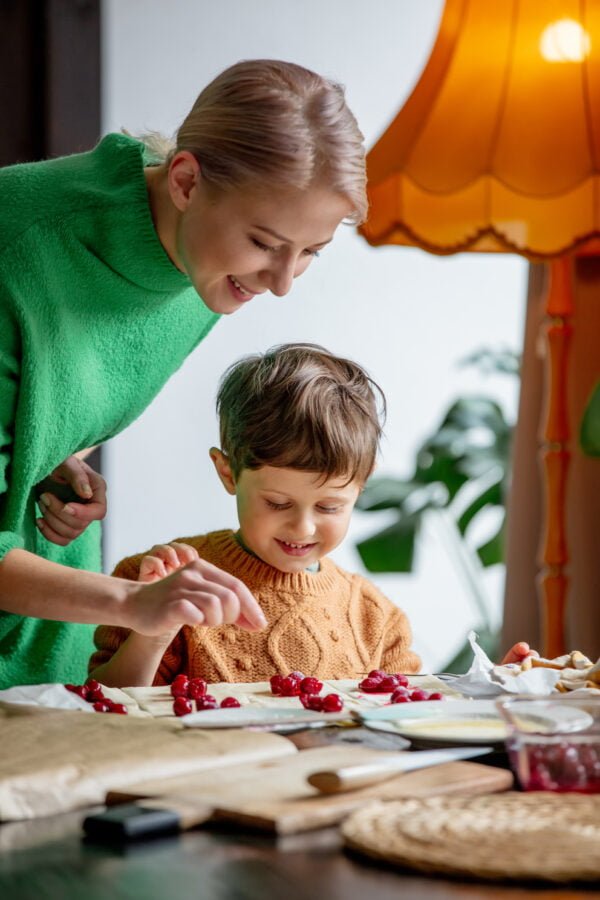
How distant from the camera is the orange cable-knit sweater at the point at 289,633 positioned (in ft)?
5.28

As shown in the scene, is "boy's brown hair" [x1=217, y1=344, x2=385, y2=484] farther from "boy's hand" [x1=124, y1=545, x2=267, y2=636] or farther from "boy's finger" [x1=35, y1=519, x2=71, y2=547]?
"boy's hand" [x1=124, y1=545, x2=267, y2=636]

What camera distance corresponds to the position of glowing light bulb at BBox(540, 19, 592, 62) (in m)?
2.23

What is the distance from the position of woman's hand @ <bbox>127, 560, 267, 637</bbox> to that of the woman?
81 millimetres

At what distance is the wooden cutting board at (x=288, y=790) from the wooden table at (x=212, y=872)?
0.04 feet

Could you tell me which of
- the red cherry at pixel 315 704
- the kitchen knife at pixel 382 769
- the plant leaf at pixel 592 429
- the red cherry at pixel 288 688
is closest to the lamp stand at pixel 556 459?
the plant leaf at pixel 592 429

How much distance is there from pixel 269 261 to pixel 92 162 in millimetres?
282

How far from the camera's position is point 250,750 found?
91cm

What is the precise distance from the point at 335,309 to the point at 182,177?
2.11m

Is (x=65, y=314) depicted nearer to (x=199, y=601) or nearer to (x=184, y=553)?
(x=184, y=553)

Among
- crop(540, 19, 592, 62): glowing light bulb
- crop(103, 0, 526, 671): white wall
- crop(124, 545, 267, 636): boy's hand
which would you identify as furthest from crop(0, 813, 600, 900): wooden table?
crop(103, 0, 526, 671): white wall

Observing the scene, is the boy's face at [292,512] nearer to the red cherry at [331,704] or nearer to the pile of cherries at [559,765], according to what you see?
the red cherry at [331,704]

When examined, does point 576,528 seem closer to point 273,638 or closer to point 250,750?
point 273,638

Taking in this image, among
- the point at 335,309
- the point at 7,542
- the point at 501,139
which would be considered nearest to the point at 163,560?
the point at 7,542

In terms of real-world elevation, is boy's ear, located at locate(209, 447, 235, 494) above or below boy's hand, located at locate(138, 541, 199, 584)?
above
